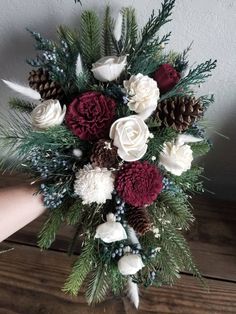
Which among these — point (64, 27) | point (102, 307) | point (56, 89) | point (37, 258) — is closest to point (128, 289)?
point (102, 307)

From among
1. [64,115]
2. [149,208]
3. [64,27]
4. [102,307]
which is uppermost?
[64,27]

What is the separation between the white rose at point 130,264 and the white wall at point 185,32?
349 millimetres

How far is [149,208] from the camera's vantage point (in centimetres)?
61

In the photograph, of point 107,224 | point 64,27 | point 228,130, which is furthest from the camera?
point 228,130

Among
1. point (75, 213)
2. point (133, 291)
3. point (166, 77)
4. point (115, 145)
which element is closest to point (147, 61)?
A: point (166, 77)

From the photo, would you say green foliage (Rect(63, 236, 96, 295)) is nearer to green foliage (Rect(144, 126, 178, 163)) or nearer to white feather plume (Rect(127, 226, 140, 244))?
white feather plume (Rect(127, 226, 140, 244))

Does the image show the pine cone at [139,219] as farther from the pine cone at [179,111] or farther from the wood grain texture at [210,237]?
the wood grain texture at [210,237]

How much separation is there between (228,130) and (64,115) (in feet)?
1.25

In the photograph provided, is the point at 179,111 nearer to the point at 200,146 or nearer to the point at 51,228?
the point at 200,146

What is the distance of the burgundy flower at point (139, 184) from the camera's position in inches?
21.9

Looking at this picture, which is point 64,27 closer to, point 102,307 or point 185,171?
point 185,171

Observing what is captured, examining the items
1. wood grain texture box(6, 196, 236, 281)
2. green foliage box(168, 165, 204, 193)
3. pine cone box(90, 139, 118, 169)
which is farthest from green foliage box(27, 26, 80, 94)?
wood grain texture box(6, 196, 236, 281)

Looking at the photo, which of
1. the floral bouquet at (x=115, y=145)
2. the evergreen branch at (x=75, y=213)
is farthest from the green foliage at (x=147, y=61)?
the evergreen branch at (x=75, y=213)

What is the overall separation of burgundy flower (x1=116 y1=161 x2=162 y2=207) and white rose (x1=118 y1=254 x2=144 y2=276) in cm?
7
